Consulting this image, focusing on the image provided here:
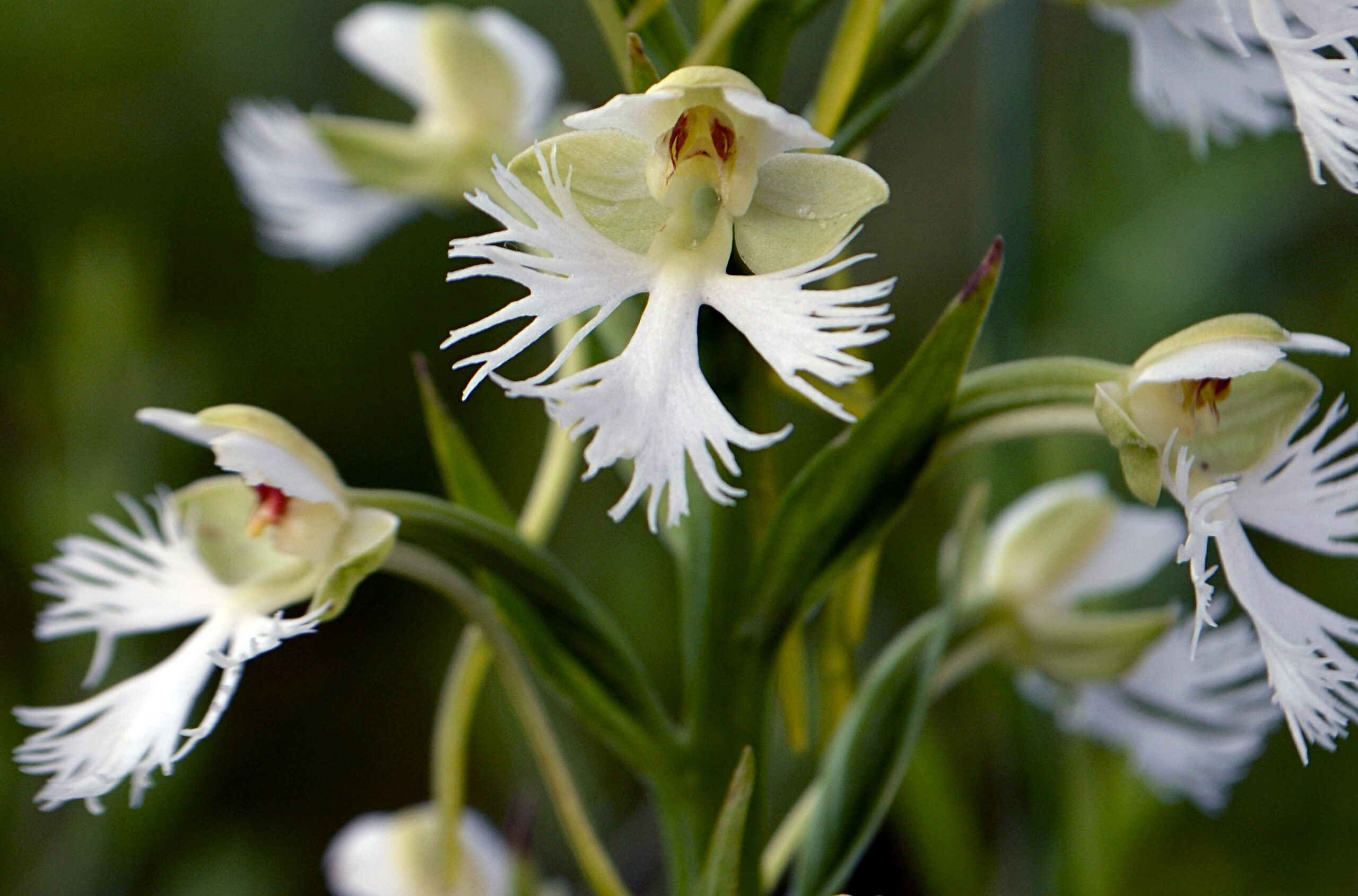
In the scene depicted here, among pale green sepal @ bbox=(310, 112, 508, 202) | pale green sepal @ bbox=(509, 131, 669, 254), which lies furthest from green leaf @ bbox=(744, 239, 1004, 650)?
pale green sepal @ bbox=(310, 112, 508, 202)

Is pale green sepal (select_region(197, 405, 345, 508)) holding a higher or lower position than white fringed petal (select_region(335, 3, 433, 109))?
lower

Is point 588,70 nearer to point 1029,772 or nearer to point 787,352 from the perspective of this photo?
point 1029,772

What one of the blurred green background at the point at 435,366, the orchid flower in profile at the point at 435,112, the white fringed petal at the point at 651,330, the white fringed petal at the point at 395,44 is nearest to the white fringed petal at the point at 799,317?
the white fringed petal at the point at 651,330

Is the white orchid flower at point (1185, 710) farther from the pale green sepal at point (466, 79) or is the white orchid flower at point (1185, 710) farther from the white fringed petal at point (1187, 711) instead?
the pale green sepal at point (466, 79)

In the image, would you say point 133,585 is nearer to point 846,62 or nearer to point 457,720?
point 457,720

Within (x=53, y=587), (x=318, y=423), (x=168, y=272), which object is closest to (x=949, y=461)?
(x=53, y=587)

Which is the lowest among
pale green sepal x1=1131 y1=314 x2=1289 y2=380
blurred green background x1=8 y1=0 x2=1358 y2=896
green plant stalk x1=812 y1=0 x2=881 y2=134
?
blurred green background x1=8 y1=0 x2=1358 y2=896

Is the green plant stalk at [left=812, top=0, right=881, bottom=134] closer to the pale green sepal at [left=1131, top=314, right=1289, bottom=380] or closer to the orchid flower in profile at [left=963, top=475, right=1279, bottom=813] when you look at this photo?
the pale green sepal at [left=1131, top=314, right=1289, bottom=380]
